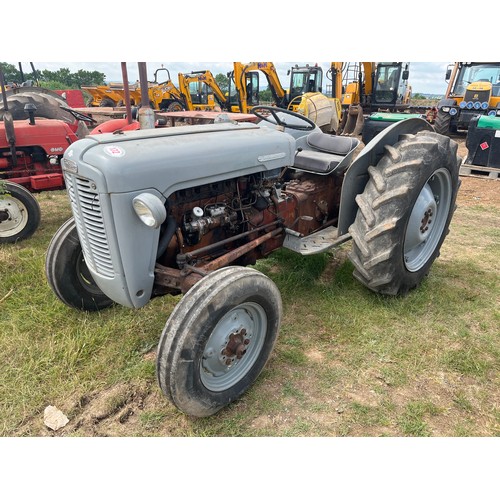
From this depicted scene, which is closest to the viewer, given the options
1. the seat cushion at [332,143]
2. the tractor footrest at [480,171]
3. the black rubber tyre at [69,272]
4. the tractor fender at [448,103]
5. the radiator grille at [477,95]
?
the black rubber tyre at [69,272]

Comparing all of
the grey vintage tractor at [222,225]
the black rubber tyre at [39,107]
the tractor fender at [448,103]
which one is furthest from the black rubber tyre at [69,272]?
the tractor fender at [448,103]

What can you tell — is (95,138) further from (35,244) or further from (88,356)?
(35,244)

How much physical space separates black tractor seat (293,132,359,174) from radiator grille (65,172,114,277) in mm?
2061

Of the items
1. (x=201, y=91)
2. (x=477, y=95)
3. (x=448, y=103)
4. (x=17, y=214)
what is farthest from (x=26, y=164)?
(x=201, y=91)

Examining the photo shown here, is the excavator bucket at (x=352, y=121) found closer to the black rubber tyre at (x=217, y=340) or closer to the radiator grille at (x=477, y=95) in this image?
the radiator grille at (x=477, y=95)

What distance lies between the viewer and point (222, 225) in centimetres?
280

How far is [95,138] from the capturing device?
7.67ft

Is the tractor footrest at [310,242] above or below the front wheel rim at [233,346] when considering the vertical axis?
above

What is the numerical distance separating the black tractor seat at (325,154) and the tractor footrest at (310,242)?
1.96 ft

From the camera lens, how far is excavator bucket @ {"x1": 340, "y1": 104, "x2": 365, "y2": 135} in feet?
47.8

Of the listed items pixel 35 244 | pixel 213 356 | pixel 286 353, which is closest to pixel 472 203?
pixel 286 353

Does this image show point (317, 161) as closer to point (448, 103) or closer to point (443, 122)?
point (443, 122)

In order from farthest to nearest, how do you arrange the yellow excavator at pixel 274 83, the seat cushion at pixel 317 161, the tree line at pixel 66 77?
the tree line at pixel 66 77, the yellow excavator at pixel 274 83, the seat cushion at pixel 317 161

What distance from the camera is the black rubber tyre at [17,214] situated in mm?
4602
